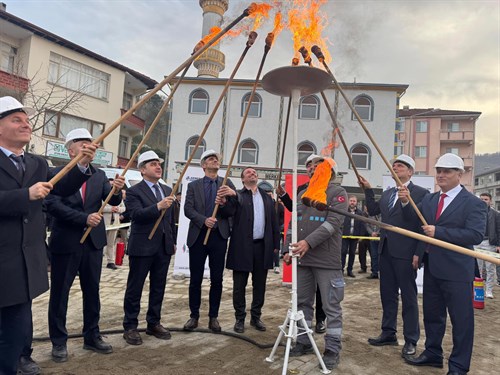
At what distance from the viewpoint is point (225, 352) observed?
4293 millimetres

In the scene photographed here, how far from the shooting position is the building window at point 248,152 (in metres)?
24.8

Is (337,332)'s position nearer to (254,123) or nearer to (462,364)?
(462,364)

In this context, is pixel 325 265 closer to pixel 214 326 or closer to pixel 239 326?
pixel 239 326

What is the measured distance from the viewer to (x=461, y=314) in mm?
3891

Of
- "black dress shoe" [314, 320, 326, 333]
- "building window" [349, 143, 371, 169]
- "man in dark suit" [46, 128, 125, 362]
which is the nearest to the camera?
"man in dark suit" [46, 128, 125, 362]

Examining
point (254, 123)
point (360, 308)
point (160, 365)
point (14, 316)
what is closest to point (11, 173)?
point (14, 316)

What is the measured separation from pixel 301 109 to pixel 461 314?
21.6 metres

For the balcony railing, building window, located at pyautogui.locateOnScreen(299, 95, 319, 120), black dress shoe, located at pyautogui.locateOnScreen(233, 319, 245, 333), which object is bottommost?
black dress shoe, located at pyautogui.locateOnScreen(233, 319, 245, 333)

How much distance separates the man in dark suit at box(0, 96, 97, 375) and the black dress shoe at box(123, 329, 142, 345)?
1631mm

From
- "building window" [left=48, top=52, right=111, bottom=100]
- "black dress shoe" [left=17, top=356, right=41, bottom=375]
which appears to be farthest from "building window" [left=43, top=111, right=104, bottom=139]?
"black dress shoe" [left=17, top=356, right=41, bottom=375]

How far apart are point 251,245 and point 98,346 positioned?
229 centimetres

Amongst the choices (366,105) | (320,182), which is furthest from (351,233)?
(366,105)

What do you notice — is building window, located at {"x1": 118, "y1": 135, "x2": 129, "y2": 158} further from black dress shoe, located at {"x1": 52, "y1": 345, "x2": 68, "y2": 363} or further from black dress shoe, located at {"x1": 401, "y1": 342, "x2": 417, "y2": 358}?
black dress shoe, located at {"x1": 401, "y1": 342, "x2": 417, "y2": 358}

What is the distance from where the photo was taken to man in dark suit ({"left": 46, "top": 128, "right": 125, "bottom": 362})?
3.93m
